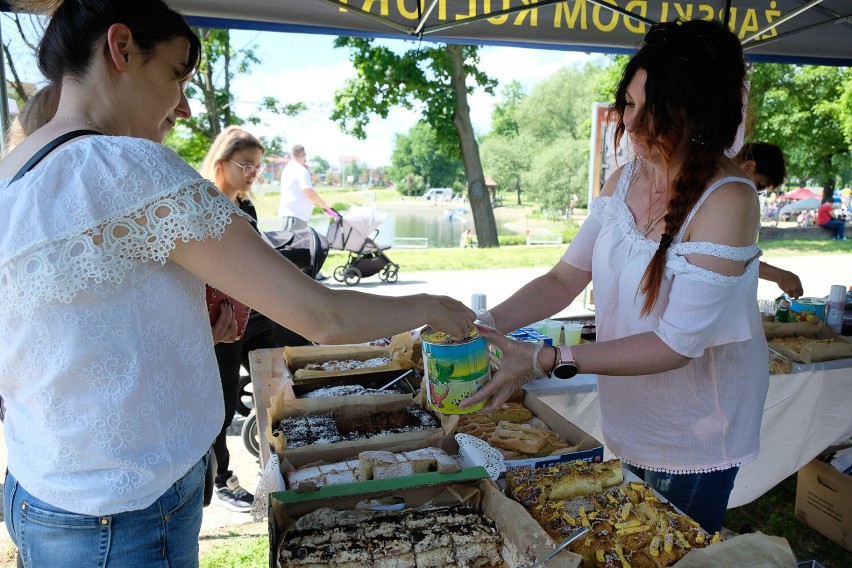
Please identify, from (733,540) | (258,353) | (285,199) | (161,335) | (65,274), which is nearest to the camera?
(65,274)

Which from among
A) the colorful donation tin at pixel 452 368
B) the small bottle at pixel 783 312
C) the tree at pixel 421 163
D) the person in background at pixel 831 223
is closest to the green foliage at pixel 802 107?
the person in background at pixel 831 223

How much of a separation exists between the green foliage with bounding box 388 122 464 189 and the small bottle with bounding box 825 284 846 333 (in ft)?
140

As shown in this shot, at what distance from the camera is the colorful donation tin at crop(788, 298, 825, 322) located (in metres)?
3.60

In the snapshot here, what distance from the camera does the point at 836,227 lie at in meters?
19.8

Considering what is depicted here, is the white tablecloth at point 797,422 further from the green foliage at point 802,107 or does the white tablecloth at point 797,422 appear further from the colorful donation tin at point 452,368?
the green foliage at point 802,107

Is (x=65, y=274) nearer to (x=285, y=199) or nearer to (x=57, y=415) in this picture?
(x=57, y=415)

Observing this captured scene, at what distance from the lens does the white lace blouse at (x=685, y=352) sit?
1578mm

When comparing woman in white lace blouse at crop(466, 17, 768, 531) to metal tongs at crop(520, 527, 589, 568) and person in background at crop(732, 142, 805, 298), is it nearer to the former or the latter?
metal tongs at crop(520, 527, 589, 568)

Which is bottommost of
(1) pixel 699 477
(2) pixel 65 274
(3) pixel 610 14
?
(1) pixel 699 477

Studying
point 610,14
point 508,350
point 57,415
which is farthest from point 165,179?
point 610,14

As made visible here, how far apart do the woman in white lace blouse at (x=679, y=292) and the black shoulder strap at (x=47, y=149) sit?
38.6 inches

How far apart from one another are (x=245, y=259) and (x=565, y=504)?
0.96m

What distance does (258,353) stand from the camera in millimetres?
3152

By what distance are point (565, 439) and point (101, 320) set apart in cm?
138
